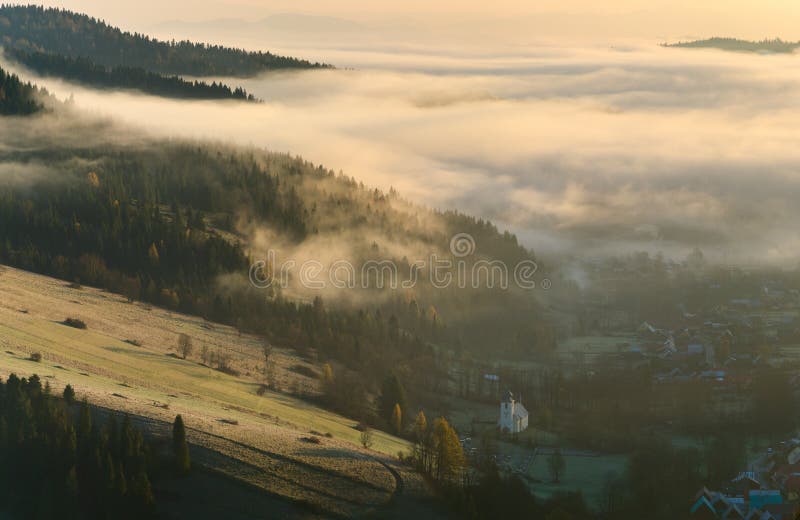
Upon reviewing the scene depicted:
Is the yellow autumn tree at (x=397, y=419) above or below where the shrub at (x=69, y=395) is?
below

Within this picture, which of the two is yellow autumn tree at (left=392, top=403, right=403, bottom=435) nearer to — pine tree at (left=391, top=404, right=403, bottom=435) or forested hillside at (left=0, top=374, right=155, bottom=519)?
pine tree at (left=391, top=404, right=403, bottom=435)

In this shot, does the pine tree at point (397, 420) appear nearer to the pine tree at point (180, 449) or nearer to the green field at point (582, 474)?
the green field at point (582, 474)

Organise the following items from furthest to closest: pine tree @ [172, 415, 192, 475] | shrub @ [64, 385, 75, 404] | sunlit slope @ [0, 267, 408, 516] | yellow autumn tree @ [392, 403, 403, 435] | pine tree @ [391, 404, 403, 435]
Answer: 1. yellow autumn tree @ [392, 403, 403, 435]
2. pine tree @ [391, 404, 403, 435]
3. shrub @ [64, 385, 75, 404]
4. sunlit slope @ [0, 267, 408, 516]
5. pine tree @ [172, 415, 192, 475]

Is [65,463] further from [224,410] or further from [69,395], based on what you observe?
[224,410]

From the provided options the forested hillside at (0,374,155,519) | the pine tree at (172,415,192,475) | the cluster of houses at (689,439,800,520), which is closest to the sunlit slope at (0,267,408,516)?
the pine tree at (172,415,192,475)

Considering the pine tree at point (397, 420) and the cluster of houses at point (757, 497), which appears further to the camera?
the pine tree at point (397, 420)

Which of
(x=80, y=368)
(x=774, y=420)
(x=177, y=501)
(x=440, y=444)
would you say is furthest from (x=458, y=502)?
(x=774, y=420)

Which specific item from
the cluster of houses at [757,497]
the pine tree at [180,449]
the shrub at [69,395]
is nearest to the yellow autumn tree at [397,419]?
the cluster of houses at [757,497]

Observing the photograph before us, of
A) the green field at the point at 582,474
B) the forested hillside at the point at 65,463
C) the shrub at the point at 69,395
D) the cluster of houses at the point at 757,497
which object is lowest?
the green field at the point at 582,474
